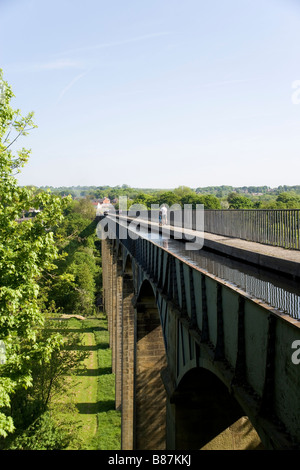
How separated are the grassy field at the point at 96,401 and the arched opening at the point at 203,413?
1297cm

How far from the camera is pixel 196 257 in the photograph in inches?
361

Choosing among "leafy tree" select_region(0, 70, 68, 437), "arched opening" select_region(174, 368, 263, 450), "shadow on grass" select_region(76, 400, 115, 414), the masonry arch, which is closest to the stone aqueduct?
"arched opening" select_region(174, 368, 263, 450)

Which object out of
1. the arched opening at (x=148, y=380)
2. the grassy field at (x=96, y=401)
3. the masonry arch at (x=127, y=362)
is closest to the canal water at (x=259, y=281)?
the arched opening at (x=148, y=380)

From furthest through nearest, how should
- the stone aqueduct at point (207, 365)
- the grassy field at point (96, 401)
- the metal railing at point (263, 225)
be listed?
the grassy field at point (96, 401)
the metal railing at point (263, 225)
the stone aqueduct at point (207, 365)

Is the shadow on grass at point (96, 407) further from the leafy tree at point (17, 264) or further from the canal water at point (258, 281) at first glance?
the canal water at point (258, 281)

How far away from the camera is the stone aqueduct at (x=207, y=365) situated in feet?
13.8

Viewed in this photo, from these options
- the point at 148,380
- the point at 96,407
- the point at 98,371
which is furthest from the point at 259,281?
the point at 98,371

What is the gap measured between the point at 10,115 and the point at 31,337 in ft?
19.7

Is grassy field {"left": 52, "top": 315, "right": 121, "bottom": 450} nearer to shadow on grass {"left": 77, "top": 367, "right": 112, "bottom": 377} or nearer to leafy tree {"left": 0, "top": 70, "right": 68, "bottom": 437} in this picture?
shadow on grass {"left": 77, "top": 367, "right": 112, "bottom": 377}

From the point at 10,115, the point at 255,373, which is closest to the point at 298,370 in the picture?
the point at 255,373

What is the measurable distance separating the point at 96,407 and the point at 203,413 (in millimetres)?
21744

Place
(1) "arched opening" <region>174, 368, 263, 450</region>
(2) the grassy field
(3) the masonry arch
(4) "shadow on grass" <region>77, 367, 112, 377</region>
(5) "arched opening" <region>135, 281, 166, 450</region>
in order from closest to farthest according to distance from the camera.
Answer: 1. (1) "arched opening" <region>174, 368, 263, 450</region>
2. (5) "arched opening" <region>135, 281, 166, 450</region>
3. (3) the masonry arch
4. (2) the grassy field
5. (4) "shadow on grass" <region>77, 367, 112, 377</region>

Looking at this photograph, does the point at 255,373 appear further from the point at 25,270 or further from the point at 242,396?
the point at 25,270

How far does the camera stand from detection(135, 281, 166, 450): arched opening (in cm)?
1775
